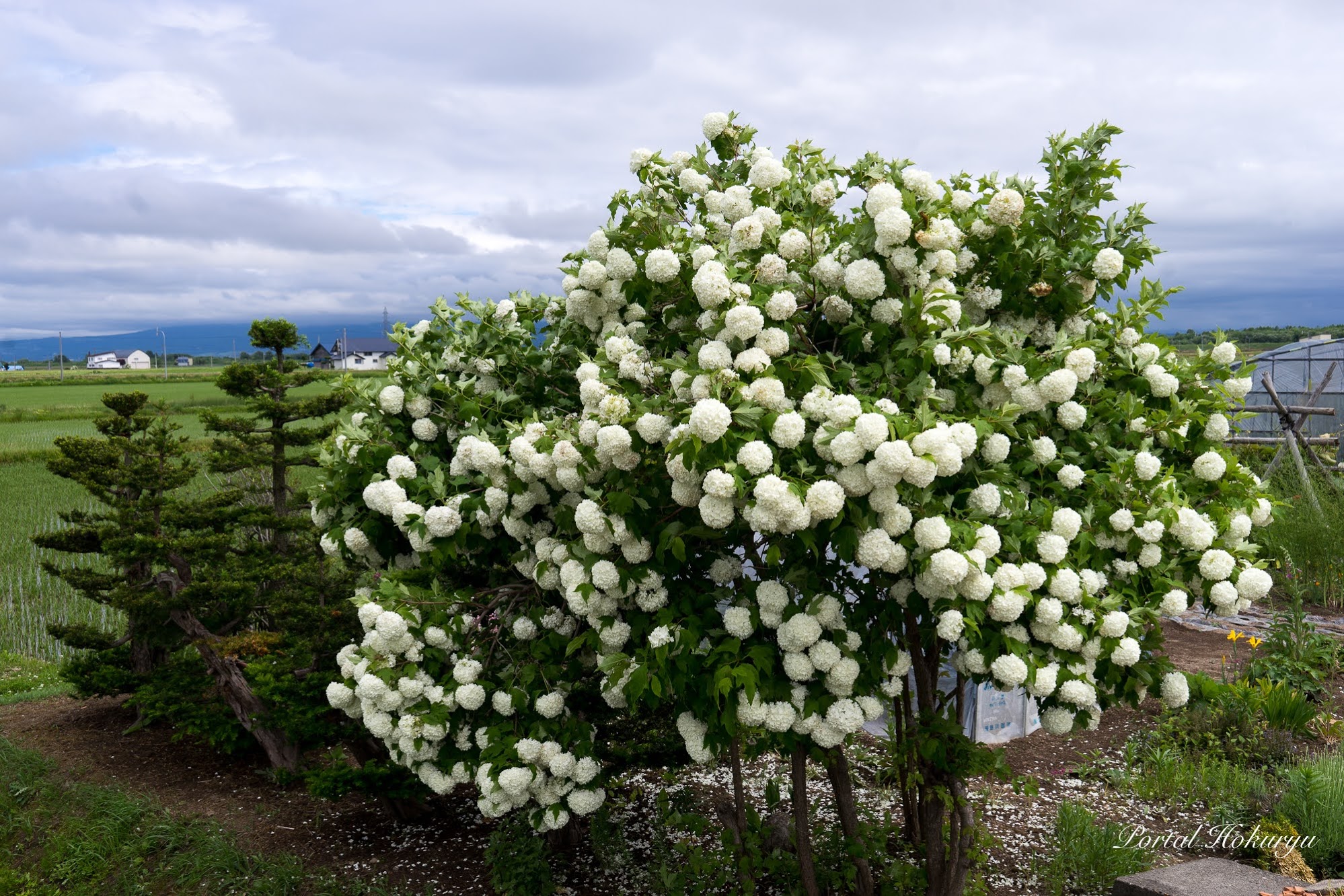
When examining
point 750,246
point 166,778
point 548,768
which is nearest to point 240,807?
point 166,778

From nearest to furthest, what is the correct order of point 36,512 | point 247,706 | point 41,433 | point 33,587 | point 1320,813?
point 1320,813 < point 247,706 < point 33,587 < point 36,512 < point 41,433

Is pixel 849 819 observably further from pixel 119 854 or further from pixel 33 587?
pixel 33 587

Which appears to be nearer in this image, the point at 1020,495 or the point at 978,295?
the point at 1020,495

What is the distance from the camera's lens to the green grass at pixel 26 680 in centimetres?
837

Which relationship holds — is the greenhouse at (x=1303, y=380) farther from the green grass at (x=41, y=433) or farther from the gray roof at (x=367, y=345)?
the gray roof at (x=367, y=345)

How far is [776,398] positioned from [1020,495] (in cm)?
99

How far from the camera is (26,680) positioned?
8812 mm

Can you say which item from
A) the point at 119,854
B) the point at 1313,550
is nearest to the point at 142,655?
the point at 119,854

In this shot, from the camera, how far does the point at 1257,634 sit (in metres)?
8.77

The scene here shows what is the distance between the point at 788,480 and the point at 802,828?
6.31 feet

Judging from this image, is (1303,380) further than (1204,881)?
Yes

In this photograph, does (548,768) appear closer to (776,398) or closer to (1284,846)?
(776,398)

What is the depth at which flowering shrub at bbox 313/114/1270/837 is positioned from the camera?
2895 millimetres

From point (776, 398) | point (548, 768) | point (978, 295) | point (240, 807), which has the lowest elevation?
point (240, 807)
